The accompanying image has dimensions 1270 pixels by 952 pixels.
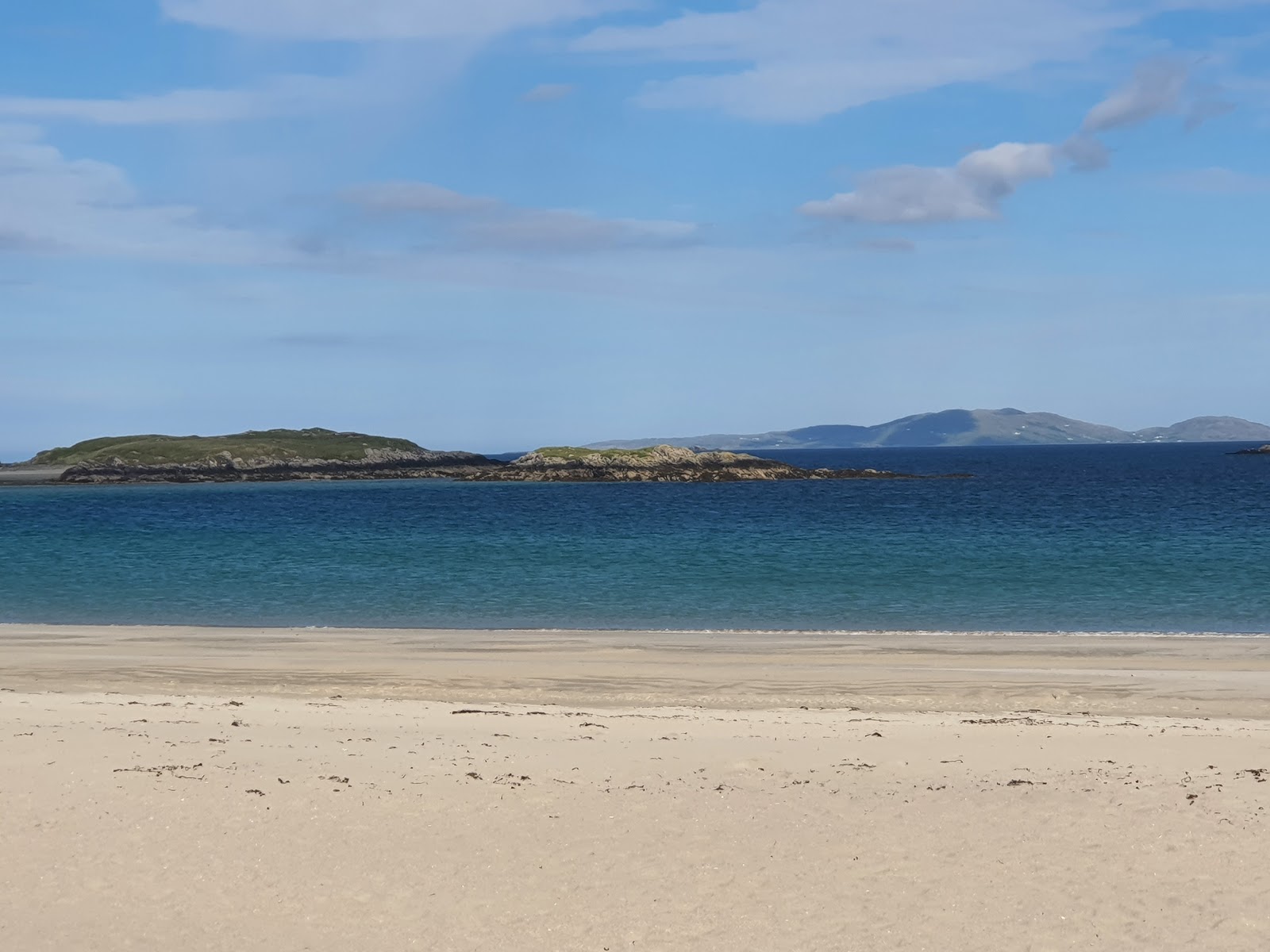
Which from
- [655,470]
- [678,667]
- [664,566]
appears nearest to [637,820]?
[678,667]

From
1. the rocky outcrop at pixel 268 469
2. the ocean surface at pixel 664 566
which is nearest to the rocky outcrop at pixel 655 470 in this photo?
the rocky outcrop at pixel 268 469

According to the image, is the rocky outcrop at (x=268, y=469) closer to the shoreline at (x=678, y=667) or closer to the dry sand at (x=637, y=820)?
the shoreline at (x=678, y=667)

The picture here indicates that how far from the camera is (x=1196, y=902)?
33.4ft

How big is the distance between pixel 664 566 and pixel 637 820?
119 feet

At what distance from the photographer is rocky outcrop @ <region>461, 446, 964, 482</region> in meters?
146

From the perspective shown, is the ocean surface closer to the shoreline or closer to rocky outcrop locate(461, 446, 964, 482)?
the shoreline

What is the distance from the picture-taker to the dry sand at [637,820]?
9.87 meters

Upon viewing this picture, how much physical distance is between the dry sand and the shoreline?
12.4 inches

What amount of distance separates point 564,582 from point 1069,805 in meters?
31.5

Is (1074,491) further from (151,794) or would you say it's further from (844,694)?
(151,794)

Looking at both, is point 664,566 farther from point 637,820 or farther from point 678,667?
point 637,820

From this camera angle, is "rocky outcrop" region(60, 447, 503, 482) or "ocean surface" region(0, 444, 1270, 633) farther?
"rocky outcrop" region(60, 447, 503, 482)

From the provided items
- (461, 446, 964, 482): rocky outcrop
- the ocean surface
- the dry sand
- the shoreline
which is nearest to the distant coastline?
(461, 446, 964, 482): rocky outcrop

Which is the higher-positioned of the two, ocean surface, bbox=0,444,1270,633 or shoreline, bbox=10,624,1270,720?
ocean surface, bbox=0,444,1270,633
